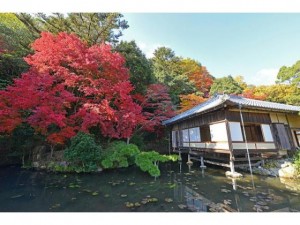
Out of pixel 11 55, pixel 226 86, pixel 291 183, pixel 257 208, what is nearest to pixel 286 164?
pixel 291 183

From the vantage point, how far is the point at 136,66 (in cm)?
1662

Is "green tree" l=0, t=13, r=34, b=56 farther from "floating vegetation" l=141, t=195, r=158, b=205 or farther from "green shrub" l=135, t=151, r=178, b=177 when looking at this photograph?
"floating vegetation" l=141, t=195, r=158, b=205

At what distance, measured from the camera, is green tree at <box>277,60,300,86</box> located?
18752mm

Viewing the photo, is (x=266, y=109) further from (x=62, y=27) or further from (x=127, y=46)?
(x=62, y=27)

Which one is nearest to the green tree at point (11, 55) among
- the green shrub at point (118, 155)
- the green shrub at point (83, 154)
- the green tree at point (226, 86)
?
the green shrub at point (83, 154)

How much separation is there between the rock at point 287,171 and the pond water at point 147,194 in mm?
614

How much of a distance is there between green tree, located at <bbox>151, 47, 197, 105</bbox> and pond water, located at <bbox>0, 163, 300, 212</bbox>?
14834 millimetres

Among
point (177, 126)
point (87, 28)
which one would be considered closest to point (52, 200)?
point (177, 126)

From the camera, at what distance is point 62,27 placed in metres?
17.8

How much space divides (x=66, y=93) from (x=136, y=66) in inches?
298

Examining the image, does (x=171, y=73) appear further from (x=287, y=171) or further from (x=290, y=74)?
(x=287, y=171)

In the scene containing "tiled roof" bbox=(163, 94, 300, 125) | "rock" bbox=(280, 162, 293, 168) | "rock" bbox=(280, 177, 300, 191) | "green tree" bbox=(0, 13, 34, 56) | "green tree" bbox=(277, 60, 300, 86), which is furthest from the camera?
"green tree" bbox=(277, 60, 300, 86)

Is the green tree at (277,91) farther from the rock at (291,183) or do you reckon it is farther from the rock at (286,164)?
the rock at (291,183)

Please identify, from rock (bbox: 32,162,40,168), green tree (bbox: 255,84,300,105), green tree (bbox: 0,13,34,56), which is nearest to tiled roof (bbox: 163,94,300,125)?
green tree (bbox: 255,84,300,105)
